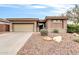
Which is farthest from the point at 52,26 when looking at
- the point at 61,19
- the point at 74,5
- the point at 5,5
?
the point at 5,5

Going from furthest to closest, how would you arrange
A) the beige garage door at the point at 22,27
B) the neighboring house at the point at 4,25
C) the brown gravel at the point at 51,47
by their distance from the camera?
1. the beige garage door at the point at 22,27
2. the neighboring house at the point at 4,25
3. the brown gravel at the point at 51,47

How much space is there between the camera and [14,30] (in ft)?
30.7

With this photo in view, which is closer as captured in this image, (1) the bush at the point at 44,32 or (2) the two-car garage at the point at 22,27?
(1) the bush at the point at 44,32

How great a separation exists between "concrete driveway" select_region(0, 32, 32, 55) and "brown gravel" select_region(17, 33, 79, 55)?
0.34 m

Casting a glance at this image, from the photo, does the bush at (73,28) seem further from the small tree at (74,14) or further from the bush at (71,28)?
the small tree at (74,14)

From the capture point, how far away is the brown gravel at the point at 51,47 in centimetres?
834

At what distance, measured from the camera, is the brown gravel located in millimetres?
8344

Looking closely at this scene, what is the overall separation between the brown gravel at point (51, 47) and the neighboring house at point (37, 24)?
0.43 m

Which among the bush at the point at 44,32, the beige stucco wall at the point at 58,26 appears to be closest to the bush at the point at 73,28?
the beige stucco wall at the point at 58,26

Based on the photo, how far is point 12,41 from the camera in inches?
368
